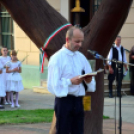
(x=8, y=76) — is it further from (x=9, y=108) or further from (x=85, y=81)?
(x=85, y=81)

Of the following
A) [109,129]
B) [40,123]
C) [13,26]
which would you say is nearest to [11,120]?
[40,123]

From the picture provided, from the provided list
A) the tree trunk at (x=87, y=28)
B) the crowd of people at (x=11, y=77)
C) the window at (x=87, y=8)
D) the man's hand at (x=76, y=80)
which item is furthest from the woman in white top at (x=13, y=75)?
the man's hand at (x=76, y=80)

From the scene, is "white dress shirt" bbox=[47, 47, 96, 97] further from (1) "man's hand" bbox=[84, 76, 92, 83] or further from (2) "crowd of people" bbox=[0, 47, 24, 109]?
(2) "crowd of people" bbox=[0, 47, 24, 109]

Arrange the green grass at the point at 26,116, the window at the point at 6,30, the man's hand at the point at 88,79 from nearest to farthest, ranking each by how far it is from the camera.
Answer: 1. the man's hand at the point at 88,79
2. the green grass at the point at 26,116
3. the window at the point at 6,30

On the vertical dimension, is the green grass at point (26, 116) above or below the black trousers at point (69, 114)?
below

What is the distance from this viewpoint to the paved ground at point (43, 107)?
811cm

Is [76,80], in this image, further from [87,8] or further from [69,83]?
[87,8]

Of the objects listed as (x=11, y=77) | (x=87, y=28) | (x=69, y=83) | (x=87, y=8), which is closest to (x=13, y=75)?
(x=11, y=77)

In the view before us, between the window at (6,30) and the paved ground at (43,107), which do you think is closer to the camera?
the paved ground at (43,107)

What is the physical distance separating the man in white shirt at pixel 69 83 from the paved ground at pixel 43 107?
271cm

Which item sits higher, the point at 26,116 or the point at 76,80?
the point at 76,80

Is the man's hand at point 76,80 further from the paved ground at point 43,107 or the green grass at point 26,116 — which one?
the green grass at point 26,116

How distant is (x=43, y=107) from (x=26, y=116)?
168 cm

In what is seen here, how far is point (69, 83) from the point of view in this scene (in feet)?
16.7
